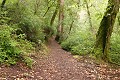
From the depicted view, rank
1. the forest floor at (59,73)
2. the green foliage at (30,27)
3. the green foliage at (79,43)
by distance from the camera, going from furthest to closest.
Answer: the green foliage at (79,43) < the green foliage at (30,27) < the forest floor at (59,73)

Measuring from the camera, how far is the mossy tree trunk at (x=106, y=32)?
502 inches

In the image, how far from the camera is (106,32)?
13.1 m

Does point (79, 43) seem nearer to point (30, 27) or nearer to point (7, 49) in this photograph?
point (30, 27)

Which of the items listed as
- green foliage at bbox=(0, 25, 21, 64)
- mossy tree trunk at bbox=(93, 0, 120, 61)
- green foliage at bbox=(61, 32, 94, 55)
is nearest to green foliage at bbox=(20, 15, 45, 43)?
green foliage at bbox=(61, 32, 94, 55)

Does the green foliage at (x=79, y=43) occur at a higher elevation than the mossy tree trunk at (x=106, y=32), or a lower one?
lower

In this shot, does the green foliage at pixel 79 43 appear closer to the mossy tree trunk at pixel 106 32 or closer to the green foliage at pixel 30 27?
the mossy tree trunk at pixel 106 32

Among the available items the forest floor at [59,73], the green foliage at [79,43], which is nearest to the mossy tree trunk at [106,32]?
the forest floor at [59,73]

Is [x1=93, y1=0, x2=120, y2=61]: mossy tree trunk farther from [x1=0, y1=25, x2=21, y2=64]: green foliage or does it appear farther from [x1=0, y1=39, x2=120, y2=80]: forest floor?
[x1=0, y1=25, x2=21, y2=64]: green foliage

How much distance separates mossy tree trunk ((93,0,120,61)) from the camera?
12758mm

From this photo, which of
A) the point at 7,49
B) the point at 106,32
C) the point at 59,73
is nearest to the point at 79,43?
the point at 106,32

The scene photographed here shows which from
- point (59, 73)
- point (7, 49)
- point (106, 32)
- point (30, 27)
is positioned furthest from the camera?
point (30, 27)

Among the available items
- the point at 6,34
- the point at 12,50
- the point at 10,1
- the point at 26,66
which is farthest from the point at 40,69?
the point at 10,1

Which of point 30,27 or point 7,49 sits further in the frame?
point 30,27

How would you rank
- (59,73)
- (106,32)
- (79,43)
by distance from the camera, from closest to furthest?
(59,73) < (106,32) < (79,43)
